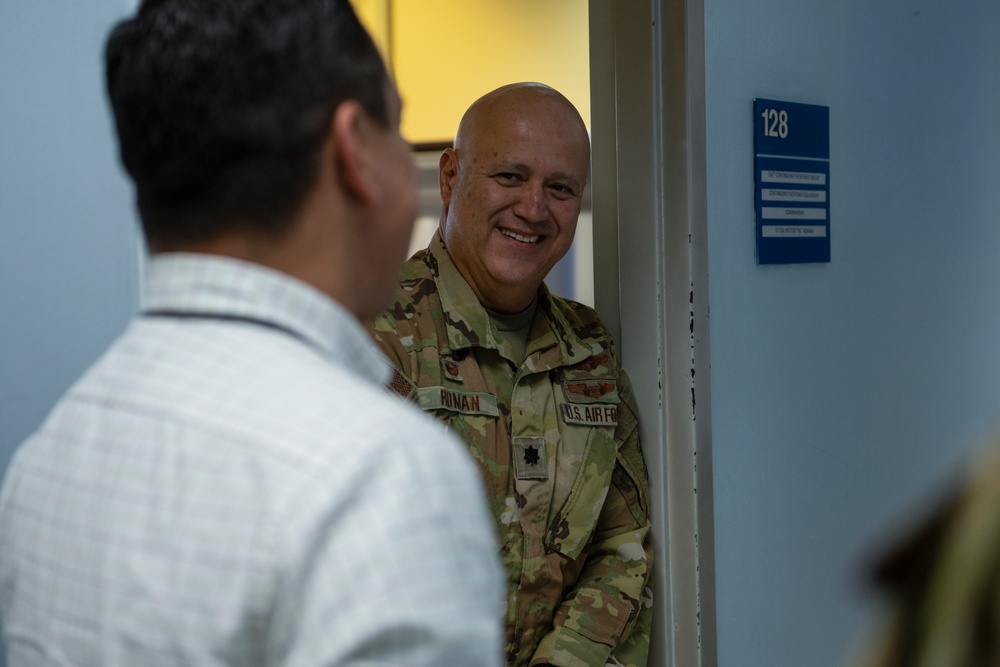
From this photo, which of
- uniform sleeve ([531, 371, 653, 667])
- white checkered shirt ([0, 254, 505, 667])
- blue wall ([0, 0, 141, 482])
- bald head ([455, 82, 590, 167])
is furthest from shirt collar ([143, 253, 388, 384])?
bald head ([455, 82, 590, 167])

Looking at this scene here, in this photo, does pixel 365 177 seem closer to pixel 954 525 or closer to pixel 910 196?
pixel 954 525

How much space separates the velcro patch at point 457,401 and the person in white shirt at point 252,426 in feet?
3.14

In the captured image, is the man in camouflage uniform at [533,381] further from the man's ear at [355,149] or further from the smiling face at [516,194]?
the man's ear at [355,149]

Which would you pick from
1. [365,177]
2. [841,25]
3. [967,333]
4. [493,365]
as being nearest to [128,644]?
[365,177]

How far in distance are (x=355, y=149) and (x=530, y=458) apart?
1119 millimetres

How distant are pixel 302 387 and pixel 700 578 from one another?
132cm

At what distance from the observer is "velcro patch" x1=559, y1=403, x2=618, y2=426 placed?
173cm

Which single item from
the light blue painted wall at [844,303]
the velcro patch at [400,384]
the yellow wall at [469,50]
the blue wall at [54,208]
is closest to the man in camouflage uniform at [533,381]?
the velcro patch at [400,384]

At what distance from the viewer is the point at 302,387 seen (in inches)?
21.7

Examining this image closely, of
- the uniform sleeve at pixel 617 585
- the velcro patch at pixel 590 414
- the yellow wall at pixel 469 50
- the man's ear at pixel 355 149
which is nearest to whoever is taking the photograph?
the man's ear at pixel 355 149

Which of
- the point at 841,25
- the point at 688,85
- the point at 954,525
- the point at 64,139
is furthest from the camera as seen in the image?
the point at 841,25

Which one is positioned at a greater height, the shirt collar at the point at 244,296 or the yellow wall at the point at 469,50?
the yellow wall at the point at 469,50

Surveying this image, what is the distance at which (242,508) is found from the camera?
53 centimetres

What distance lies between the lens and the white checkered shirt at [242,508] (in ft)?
1.65
